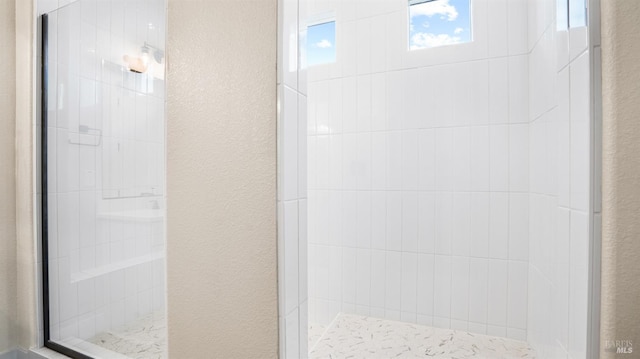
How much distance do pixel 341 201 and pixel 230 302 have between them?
132 centimetres

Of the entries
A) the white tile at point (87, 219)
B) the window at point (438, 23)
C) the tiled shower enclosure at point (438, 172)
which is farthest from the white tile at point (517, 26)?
the white tile at point (87, 219)

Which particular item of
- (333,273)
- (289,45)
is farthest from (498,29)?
(333,273)

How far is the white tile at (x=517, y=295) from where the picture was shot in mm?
1694

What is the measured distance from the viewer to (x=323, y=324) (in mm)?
2201

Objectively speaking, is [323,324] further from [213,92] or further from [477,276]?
[213,92]

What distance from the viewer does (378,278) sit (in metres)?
2.01

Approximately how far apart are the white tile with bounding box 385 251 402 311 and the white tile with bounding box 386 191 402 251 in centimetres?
6

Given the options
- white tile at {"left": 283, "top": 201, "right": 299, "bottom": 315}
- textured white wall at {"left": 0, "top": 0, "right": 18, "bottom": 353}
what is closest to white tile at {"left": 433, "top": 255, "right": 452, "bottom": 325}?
white tile at {"left": 283, "top": 201, "right": 299, "bottom": 315}

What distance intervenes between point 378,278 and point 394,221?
39 cm

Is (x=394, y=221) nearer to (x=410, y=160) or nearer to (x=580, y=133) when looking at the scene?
(x=410, y=160)

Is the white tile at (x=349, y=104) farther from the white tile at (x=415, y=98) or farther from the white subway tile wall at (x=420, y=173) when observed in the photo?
the white tile at (x=415, y=98)

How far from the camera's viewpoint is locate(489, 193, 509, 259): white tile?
172 cm

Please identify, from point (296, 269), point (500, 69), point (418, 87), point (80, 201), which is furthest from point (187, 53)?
point (500, 69)

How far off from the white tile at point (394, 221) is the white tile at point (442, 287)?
0.25 m
